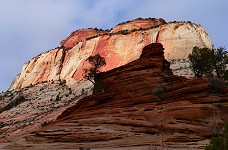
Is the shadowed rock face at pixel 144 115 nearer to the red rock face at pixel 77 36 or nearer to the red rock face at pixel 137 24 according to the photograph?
the red rock face at pixel 137 24

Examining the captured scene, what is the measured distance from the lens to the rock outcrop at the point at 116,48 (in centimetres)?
7894

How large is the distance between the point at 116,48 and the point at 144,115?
187 feet

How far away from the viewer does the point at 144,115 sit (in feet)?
95.8

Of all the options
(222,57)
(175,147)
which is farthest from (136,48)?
(175,147)

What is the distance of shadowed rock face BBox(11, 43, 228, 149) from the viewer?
26.0 m

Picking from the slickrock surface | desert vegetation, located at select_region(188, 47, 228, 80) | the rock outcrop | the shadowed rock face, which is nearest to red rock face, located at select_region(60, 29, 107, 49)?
the rock outcrop

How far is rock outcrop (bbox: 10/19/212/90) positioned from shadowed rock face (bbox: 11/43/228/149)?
4273 centimetres

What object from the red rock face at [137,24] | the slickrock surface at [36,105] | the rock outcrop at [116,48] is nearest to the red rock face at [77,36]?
the rock outcrop at [116,48]

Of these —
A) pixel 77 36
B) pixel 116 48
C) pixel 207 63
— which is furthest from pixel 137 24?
pixel 207 63

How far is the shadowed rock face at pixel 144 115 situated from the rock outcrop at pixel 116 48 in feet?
140

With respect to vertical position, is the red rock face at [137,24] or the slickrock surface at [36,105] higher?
the red rock face at [137,24]

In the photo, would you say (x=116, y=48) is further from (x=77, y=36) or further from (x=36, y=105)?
(x=36, y=105)

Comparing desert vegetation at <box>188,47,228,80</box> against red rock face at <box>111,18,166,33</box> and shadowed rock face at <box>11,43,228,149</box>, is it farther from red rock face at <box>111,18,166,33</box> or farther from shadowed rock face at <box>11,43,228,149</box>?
red rock face at <box>111,18,166,33</box>

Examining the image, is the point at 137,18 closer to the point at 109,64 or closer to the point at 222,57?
the point at 109,64
